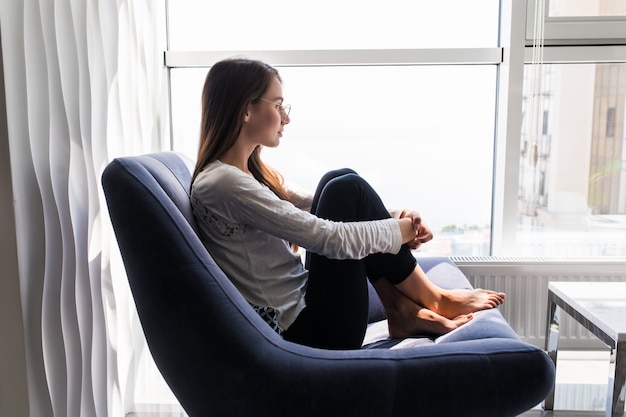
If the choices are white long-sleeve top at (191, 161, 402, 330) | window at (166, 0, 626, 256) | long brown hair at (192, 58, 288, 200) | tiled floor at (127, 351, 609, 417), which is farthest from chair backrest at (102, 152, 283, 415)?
window at (166, 0, 626, 256)

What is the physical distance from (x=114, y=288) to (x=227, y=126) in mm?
613

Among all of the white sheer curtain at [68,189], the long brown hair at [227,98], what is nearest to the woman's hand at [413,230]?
the long brown hair at [227,98]

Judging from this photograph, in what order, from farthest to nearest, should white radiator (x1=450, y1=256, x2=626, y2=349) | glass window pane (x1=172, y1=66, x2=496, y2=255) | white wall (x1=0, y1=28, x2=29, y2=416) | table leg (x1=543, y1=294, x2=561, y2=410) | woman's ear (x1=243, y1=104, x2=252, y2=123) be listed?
1. glass window pane (x1=172, y1=66, x2=496, y2=255)
2. white radiator (x1=450, y1=256, x2=626, y2=349)
3. table leg (x1=543, y1=294, x2=561, y2=410)
4. woman's ear (x1=243, y1=104, x2=252, y2=123)
5. white wall (x1=0, y1=28, x2=29, y2=416)

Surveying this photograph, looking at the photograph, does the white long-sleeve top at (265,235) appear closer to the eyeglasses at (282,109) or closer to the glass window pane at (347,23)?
the eyeglasses at (282,109)

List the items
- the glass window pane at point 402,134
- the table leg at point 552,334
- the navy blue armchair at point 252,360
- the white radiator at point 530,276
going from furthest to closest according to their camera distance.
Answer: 1. the glass window pane at point 402,134
2. the white radiator at point 530,276
3. the table leg at point 552,334
4. the navy blue armchair at point 252,360

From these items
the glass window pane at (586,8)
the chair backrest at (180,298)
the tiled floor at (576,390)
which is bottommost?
the tiled floor at (576,390)

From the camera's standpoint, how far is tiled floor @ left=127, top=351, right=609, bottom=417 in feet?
5.89

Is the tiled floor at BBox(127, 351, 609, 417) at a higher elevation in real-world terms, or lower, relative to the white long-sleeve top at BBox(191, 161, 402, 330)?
lower

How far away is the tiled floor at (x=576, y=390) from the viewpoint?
1795 millimetres

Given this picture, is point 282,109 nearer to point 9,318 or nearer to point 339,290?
point 339,290

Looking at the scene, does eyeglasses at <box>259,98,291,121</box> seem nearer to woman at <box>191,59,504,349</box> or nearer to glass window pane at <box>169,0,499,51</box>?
woman at <box>191,59,504,349</box>

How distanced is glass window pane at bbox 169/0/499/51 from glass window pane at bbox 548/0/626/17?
0.22 m

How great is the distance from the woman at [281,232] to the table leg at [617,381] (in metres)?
0.35

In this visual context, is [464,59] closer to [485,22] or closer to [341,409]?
[485,22]
